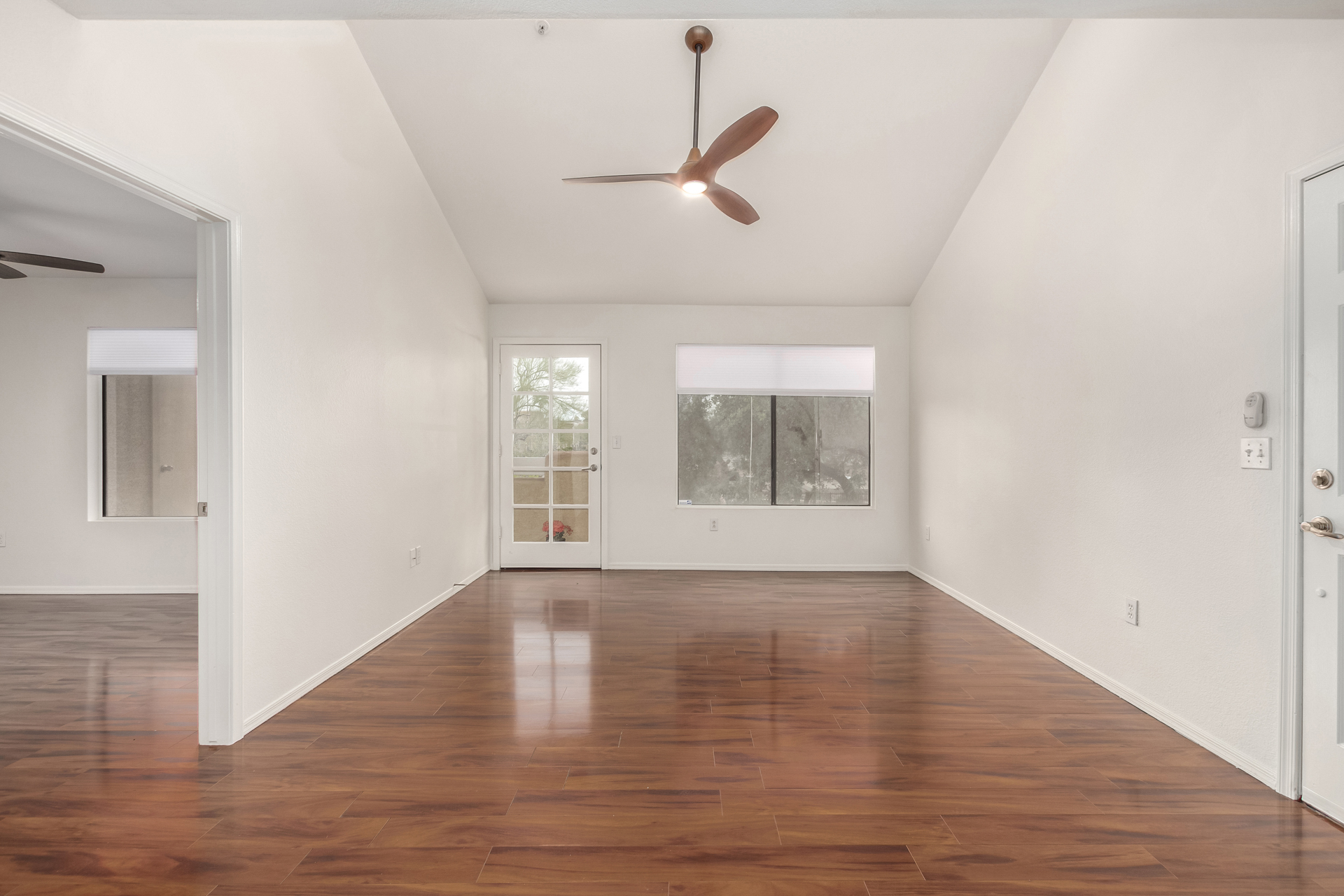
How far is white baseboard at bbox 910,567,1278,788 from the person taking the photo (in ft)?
7.19

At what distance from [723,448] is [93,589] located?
4.99 m

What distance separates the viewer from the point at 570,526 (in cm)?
580

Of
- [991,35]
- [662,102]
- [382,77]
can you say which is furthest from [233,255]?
[991,35]

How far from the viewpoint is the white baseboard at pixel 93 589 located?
4836 mm

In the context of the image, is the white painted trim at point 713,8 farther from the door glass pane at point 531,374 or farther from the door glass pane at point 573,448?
the door glass pane at point 573,448

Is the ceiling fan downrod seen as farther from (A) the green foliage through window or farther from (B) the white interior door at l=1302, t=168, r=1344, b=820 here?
(A) the green foliage through window

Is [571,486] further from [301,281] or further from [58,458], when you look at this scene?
[58,458]

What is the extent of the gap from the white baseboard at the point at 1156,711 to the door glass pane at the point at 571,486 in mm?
3292

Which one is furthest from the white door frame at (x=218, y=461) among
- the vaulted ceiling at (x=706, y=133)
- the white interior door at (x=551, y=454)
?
the white interior door at (x=551, y=454)

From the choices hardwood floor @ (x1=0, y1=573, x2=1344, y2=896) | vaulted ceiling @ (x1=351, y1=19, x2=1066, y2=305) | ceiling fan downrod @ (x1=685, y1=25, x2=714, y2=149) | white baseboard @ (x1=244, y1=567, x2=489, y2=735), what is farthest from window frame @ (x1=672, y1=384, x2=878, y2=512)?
ceiling fan downrod @ (x1=685, y1=25, x2=714, y2=149)

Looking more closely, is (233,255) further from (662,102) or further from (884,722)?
(884,722)

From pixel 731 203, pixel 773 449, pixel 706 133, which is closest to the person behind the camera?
A: pixel 731 203

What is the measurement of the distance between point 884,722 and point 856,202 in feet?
11.1

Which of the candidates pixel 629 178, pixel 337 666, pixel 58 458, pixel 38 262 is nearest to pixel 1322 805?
pixel 629 178
